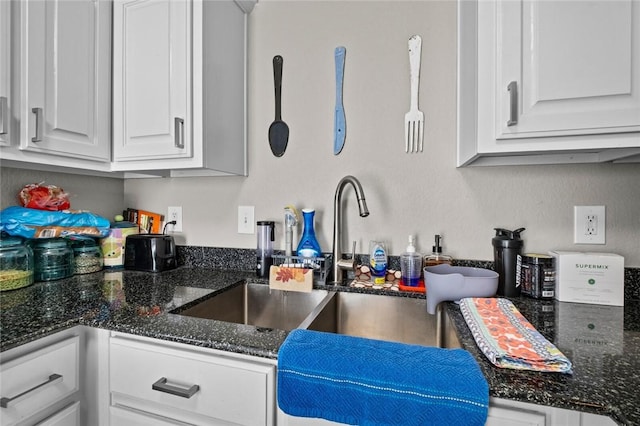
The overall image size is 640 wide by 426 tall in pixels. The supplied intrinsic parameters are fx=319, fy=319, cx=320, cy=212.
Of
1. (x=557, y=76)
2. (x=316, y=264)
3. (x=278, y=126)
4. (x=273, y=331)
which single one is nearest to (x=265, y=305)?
→ (x=316, y=264)

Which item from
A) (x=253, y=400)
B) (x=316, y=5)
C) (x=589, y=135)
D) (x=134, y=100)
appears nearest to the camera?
(x=253, y=400)

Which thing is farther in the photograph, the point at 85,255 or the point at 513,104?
the point at 85,255

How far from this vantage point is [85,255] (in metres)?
1.31

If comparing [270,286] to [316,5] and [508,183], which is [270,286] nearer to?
[508,183]

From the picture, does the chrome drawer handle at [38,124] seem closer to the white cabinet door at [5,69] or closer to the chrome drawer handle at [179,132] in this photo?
the white cabinet door at [5,69]

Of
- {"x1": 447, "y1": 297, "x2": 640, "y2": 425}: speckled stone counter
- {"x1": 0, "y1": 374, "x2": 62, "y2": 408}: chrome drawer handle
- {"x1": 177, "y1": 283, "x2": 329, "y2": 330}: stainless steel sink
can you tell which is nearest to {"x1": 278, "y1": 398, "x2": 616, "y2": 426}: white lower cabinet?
{"x1": 447, "y1": 297, "x2": 640, "y2": 425}: speckled stone counter

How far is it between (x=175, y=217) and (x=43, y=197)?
49 centimetres

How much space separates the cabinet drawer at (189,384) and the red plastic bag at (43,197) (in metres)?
0.77

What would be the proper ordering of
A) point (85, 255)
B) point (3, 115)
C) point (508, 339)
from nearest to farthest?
1. point (508, 339)
2. point (3, 115)
3. point (85, 255)

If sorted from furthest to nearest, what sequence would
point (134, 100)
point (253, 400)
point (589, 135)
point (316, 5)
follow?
point (316, 5)
point (134, 100)
point (589, 135)
point (253, 400)

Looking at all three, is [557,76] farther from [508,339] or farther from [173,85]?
[173,85]

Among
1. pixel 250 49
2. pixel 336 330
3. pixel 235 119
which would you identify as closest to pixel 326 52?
pixel 250 49

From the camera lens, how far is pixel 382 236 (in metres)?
1.28

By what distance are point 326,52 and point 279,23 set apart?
0.88 feet
